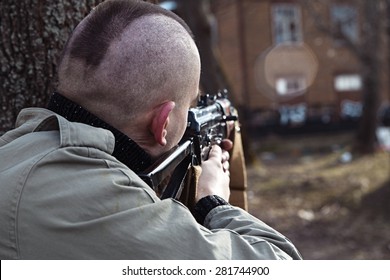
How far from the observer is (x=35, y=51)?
103 inches

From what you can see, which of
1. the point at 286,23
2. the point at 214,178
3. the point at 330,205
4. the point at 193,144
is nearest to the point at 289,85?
the point at 286,23

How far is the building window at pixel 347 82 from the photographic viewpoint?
2698cm

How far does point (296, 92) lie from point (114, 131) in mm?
24336

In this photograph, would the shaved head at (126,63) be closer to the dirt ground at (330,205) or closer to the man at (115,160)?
the man at (115,160)

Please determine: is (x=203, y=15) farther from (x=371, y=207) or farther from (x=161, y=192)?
(x=161, y=192)

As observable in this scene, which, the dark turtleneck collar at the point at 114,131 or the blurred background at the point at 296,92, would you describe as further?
the blurred background at the point at 296,92

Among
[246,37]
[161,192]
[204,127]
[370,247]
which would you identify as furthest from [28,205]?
[246,37]

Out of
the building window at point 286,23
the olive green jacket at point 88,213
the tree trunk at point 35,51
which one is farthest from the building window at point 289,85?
the olive green jacket at point 88,213

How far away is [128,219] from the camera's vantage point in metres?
1.49

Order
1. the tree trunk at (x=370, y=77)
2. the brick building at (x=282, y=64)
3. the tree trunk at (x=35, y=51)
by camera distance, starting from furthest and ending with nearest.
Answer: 1. the brick building at (x=282, y=64)
2. the tree trunk at (x=370, y=77)
3. the tree trunk at (x=35, y=51)

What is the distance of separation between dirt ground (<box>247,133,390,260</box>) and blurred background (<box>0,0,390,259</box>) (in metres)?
0.02

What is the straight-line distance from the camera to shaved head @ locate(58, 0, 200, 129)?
65.2 inches

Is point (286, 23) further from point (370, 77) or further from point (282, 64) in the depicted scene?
point (370, 77)

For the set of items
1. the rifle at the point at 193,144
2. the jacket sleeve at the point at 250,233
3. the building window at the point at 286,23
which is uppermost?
the rifle at the point at 193,144
